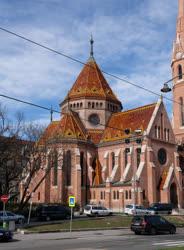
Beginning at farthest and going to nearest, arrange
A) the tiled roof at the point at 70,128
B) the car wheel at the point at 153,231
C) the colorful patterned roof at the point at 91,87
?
the colorful patterned roof at the point at 91,87 < the tiled roof at the point at 70,128 < the car wheel at the point at 153,231

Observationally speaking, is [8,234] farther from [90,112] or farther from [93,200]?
[90,112]

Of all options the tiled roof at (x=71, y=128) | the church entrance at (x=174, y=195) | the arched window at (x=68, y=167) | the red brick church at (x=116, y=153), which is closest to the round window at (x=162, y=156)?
the red brick church at (x=116, y=153)

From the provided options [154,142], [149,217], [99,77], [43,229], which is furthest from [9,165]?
[99,77]

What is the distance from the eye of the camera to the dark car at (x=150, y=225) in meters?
26.2

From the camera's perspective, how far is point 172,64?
6944 cm

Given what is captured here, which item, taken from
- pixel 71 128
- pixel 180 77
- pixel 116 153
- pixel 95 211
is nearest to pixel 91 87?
pixel 71 128

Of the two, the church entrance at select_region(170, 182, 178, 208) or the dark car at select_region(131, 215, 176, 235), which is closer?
the dark car at select_region(131, 215, 176, 235)

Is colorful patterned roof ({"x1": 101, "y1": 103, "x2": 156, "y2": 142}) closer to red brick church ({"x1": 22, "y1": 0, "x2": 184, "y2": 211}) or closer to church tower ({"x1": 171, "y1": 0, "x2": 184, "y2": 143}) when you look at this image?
red brick church ({"x1": 22, "y1": 0, "x2": 184, "y2": 211})

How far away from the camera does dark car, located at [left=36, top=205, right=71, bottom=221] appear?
130 ft

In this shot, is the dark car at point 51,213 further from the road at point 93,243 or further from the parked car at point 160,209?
the road at point 93,243

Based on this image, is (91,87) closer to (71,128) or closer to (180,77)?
(71,128)

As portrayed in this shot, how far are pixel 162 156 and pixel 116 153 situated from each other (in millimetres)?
7004

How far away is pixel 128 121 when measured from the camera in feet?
206

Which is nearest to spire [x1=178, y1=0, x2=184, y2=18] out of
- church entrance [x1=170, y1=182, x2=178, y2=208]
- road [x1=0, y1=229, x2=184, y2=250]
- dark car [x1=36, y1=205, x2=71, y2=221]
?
church entrance [x1=170, y1=182, x2=178, y2=208]
